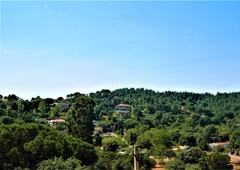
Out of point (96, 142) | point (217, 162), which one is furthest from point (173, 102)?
point (217, 162)

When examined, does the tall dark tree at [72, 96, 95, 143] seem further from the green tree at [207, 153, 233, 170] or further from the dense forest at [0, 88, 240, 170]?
the green tree at [207, 153, 233, 170]

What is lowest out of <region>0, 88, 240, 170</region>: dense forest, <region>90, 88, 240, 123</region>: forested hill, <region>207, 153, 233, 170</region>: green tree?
<region>207, 153, 233, 170</region>: green tree

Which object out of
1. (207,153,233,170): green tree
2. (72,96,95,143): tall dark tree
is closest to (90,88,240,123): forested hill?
(72,96,95,143): tall dark tree

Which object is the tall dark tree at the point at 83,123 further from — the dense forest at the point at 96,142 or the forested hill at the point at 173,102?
the forested hill at the point at 173,102

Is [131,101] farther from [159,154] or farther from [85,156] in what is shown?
[85,156]

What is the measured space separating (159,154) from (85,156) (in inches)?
365

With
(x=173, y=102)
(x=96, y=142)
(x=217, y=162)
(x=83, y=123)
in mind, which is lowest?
(x=217, y=162)

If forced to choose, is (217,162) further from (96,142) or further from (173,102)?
(173,102)

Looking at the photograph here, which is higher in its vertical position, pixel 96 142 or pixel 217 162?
pixel 96 142

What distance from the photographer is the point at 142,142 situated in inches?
1236

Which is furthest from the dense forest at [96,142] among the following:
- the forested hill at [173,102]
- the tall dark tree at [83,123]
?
the forested hill at [173,102]

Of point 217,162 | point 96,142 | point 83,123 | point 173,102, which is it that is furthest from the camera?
point 173,102

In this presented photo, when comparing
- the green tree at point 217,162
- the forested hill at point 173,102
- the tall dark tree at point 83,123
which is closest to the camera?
the green tree at point 217,162

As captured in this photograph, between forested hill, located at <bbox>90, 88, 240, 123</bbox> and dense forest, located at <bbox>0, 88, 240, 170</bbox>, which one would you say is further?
forested hill, located at <bbox>90, 88, 240, 123</bbox>
